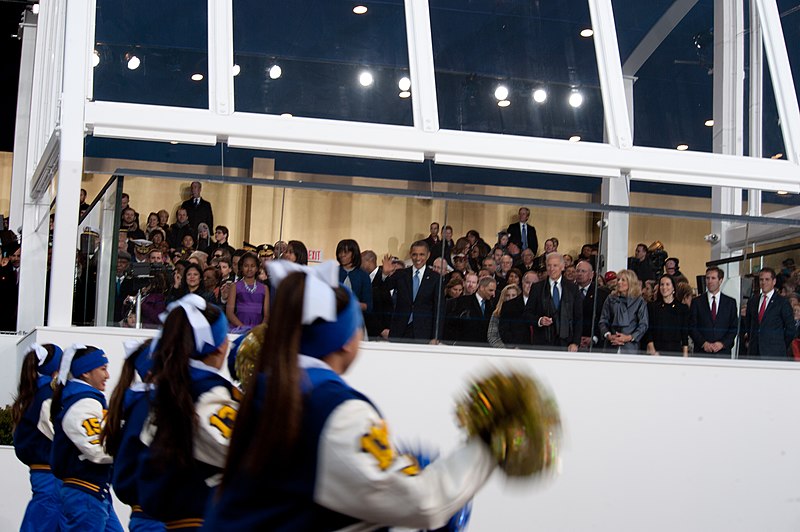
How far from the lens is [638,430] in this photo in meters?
8.27

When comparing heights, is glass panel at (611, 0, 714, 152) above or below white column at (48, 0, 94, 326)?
above

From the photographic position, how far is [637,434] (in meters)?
8.27

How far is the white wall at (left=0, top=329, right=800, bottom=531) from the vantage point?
26.4 ft

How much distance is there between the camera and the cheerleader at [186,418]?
135 inches

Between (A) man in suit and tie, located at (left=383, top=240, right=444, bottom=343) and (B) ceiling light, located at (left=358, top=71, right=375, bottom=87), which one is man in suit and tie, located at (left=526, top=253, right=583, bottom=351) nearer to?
(A) man in suit and tie, located at (left=383, top=240, right=444, bottom=343)

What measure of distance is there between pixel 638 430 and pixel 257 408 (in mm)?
6484

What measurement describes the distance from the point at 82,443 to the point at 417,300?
3333 millimetres

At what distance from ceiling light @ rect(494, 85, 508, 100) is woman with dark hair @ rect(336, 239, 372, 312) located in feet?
7.27

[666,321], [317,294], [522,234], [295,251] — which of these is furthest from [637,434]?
[317,294]

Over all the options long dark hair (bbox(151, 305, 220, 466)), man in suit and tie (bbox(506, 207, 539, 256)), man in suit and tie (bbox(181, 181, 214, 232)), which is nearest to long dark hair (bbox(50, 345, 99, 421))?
long dark hair (bbox(151, 305, 220, 466))

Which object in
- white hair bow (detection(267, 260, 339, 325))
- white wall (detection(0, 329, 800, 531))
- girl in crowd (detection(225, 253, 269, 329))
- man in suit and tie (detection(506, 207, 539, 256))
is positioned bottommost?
white wall (detection(0, 329, 800, 531))

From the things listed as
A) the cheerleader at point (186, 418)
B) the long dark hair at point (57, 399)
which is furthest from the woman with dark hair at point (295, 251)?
the cheerleader at point (186, 418)

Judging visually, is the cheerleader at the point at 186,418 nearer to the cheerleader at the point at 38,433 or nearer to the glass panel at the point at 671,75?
the cheerleader at the point at 38,433

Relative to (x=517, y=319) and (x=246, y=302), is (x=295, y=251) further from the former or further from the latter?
(x=517, y=319)
